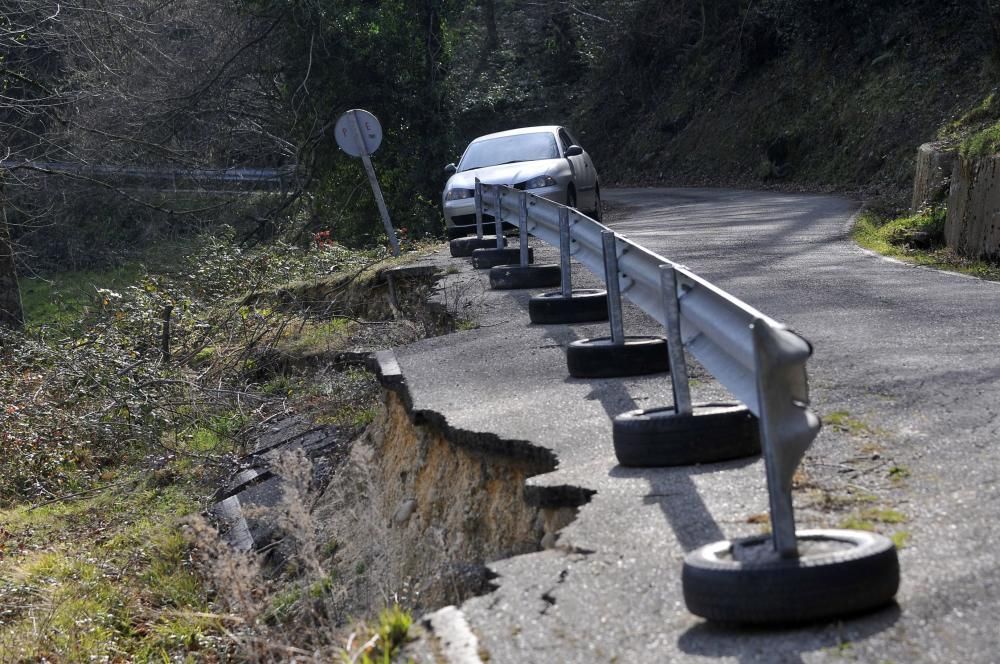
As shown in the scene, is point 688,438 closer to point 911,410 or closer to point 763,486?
point 763,486

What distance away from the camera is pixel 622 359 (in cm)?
698

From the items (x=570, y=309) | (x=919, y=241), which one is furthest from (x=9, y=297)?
(x=919, y=241)

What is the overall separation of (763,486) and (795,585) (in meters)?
1.36

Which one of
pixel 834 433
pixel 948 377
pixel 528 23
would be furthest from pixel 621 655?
pixel 528 23

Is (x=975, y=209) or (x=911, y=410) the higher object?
(x=975, y=209)

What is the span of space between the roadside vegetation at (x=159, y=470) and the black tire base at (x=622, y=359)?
1.93 m

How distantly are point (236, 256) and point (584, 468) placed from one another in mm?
14753

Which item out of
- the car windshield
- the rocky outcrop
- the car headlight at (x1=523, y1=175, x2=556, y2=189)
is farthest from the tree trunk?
the rocky outcrop

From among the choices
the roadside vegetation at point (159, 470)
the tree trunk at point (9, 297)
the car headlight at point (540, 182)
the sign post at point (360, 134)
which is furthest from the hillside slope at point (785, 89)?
the tree trunk at point (9, 297)

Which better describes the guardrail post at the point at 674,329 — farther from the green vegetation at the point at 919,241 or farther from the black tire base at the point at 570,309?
the green vegetation at the point at 919,241

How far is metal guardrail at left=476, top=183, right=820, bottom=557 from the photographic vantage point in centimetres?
316

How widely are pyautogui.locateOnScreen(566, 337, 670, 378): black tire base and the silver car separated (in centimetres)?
1000

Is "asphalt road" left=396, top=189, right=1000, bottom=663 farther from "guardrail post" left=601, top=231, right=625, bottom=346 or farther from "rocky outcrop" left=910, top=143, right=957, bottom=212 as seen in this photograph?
"rocky outcrop" left=910, top=143, right=957, bottom=212

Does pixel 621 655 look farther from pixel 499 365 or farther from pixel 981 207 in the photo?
pixel 981 207
